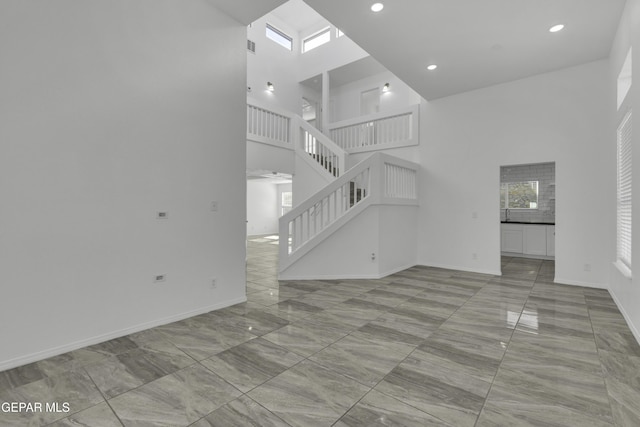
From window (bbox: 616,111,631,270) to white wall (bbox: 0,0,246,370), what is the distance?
173 inches

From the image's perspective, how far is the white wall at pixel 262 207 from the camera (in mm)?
12859

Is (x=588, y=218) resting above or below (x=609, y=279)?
above

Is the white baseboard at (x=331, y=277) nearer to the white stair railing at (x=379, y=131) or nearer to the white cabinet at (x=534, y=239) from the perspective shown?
the white stair railing at (x=379, y=131)

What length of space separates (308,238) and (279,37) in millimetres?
8139

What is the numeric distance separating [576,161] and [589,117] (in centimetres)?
67

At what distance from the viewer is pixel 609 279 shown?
13.8 feet

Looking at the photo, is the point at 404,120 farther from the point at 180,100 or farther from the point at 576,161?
the point at 180,100

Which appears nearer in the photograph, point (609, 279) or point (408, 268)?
point (609, 279)

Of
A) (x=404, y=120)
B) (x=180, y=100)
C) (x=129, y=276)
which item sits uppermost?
(x=404, y=120)

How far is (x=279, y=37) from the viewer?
9.92 metres

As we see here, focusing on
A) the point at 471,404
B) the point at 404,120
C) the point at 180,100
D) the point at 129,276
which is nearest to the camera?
the point at 471,404

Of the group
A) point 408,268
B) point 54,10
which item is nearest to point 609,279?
point 408,268

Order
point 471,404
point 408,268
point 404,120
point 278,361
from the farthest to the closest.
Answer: point 404,120, point 408,268, point 278,361, point 471,404

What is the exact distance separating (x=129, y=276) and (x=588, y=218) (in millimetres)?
6142
